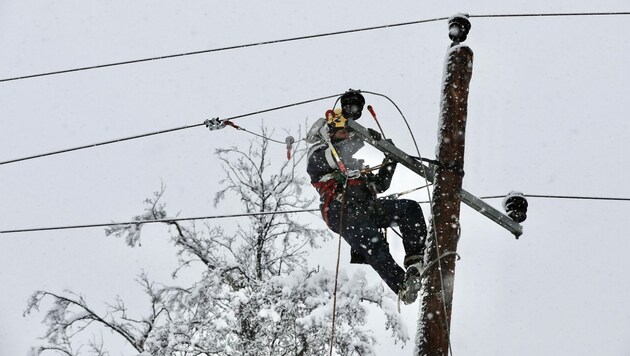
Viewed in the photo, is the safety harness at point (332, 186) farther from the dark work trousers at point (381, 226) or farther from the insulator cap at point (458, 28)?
the insulator cap at point (458, 28)

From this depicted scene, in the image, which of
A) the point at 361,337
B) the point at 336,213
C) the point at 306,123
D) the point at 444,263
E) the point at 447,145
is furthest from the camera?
the point at 306,123

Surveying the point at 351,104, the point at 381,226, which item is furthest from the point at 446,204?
the point at 351,104

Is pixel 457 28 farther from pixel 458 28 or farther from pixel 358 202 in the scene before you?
pixel 358 202

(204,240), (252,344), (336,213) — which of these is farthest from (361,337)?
(336,213)

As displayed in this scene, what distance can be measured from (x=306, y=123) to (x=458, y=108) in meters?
11.7

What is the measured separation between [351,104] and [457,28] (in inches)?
48.6

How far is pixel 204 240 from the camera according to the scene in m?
12.6

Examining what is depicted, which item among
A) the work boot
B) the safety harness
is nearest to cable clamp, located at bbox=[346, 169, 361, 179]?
the safety harness

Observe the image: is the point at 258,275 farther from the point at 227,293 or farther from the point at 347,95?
the point at 347,95

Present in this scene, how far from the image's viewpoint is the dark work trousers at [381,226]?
14.5 feet

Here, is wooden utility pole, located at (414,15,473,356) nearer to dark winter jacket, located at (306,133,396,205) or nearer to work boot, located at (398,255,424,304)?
work boot, located at (398,255,424,304)

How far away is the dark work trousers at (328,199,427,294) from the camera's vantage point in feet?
14.5

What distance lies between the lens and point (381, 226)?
4852mm

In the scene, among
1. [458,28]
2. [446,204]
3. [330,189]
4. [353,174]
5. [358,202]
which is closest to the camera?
[446,204]
